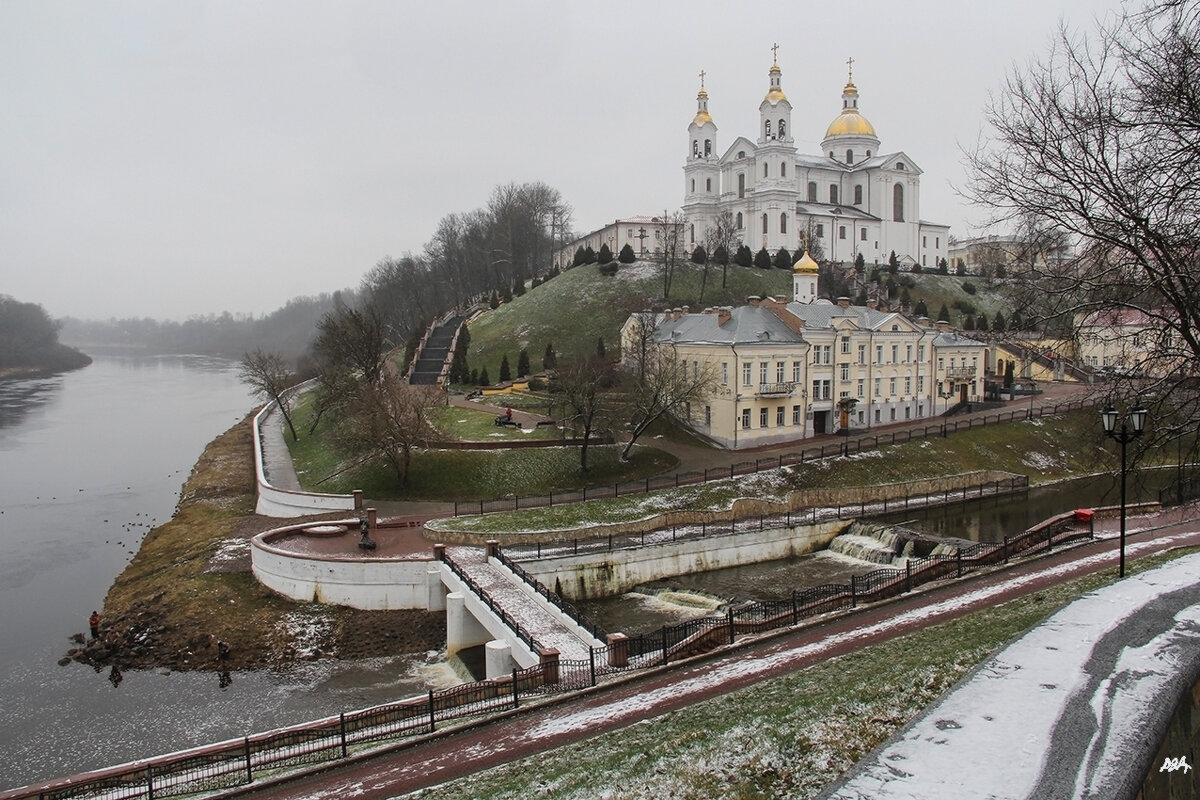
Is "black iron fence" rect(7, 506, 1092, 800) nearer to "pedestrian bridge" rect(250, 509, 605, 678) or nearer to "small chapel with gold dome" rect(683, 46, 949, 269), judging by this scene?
"pedestrian bridge" rect(250, 509, 605, 678)

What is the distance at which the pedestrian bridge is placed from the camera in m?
20.0

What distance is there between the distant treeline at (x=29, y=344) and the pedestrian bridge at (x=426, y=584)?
135 metres

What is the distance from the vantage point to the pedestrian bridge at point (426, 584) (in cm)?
1998

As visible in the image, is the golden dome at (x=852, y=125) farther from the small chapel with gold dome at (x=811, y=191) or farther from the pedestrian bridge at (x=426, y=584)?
the pedestrian bridge at (x=426, y=584)

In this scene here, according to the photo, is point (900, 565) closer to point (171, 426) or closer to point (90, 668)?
point (90, 668)

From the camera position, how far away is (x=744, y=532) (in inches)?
1229

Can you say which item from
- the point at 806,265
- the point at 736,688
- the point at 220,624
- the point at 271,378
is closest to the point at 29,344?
the point at 271,378

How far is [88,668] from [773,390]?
1294 inches

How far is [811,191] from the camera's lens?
3797 inches

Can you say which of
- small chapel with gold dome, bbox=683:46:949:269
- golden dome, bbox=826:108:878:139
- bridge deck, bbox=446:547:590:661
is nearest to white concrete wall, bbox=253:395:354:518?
bridge deck, bbox=446:547:590:661

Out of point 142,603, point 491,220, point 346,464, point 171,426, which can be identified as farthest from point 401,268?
point 142,603

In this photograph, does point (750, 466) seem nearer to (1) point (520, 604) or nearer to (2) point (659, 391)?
(2) point (659, 391)

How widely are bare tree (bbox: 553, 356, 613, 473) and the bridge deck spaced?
11.4 m

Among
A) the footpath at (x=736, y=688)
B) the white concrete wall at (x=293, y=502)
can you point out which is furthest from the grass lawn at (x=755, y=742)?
the white concrete wall at (x=293, y=502)
